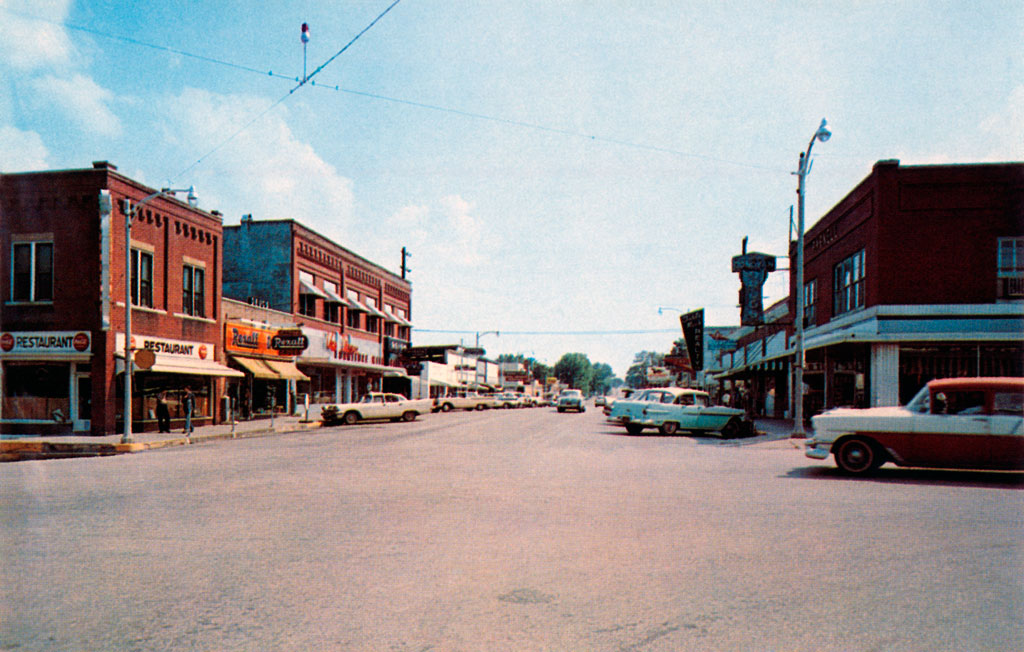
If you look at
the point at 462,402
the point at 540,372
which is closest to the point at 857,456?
the point at 462,402

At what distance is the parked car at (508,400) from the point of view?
61.6 metres

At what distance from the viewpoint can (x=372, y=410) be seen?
33125 mm

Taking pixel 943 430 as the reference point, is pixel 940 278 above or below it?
above

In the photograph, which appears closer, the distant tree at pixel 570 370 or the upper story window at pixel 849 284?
the upper story window at pixel 849 284

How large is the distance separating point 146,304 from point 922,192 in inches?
1102

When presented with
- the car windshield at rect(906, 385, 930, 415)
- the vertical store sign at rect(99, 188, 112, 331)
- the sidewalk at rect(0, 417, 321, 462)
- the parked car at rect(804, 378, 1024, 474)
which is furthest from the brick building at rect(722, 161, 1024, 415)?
the vertical store sign at rect(99, 188, 112, 331)

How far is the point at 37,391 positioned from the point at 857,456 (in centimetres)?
2625

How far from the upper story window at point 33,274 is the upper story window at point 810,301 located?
1217 inches

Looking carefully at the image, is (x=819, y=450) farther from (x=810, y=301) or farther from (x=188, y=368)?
(x=188, y=368)

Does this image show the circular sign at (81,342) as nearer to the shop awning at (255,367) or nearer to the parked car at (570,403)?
the shop awning at (255,367)

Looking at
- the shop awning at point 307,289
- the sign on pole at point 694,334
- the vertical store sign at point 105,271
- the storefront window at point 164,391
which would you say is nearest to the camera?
the vertical store sign at point 105,271

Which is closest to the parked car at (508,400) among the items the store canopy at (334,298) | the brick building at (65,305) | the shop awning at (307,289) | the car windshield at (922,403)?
the store canopy at (334,298)

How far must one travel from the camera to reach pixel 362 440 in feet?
68.6

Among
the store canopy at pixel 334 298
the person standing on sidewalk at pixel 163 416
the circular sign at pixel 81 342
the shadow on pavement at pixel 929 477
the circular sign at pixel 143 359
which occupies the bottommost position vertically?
the person standing on sidewalk at pixel 163 416
